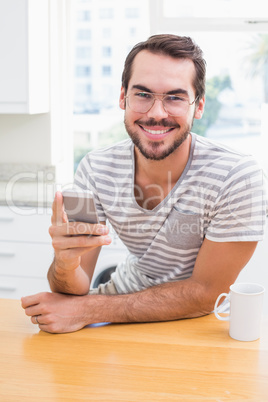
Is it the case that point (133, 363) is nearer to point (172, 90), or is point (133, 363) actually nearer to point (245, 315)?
point (245, 315)

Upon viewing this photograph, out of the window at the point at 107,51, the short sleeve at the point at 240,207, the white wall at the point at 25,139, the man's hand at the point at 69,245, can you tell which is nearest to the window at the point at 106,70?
the window at the point at 107,51

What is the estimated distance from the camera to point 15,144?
302cm

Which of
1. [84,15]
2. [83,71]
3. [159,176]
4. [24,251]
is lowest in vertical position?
[24,251]

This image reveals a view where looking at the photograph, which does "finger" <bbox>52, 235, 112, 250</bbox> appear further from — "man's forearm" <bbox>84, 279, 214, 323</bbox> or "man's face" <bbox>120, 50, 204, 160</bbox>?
"man's face" <bbox>120, 50, 204, 160</bbox>

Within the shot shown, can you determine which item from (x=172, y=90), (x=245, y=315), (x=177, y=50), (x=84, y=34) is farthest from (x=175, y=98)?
(x=84, y=34)

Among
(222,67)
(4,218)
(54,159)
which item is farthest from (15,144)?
(222,67)

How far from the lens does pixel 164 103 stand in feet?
4.82

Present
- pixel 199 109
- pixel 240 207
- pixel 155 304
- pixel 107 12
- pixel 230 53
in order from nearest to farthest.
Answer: pixel 155 304, pixel 240 207, pixel 199 109, pixel 230 53, pixel 107 12

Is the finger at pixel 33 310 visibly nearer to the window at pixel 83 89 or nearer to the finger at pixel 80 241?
the finger at pixel 80 241

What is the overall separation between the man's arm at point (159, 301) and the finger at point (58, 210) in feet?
0.62

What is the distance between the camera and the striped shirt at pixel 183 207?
1.37 metres

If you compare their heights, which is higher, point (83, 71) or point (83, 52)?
point (83, 52)

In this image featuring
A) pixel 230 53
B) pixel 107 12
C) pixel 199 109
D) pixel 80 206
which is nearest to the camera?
pixel 80 206

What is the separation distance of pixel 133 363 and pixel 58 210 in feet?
1.24
